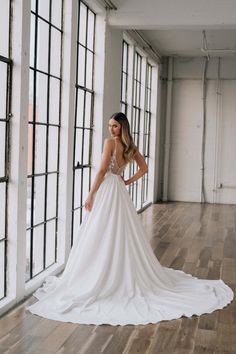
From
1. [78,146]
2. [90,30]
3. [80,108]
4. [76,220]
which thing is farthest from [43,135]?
[90,30]

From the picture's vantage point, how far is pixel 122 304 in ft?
13.3

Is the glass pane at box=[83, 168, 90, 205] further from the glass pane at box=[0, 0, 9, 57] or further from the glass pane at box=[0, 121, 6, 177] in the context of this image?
the glass pane at box=[0, 0, 9, 57]

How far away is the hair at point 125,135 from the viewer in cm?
435

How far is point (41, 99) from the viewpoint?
4.95 m

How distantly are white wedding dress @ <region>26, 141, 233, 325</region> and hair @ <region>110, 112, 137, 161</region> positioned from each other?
127 mm

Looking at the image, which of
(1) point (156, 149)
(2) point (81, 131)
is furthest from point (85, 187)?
(1) point (156, 149)

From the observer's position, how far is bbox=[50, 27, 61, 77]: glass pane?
5078mm

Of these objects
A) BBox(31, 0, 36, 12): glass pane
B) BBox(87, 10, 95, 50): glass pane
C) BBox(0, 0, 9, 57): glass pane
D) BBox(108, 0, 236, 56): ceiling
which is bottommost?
BBox(0, 0, 9, 57): glass pane

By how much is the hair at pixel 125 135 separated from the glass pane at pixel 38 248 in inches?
47.3

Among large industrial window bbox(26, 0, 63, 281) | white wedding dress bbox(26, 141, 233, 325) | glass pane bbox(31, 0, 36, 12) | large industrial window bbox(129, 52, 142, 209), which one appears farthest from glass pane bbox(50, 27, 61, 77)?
large industrial window bbox(129, 52, 142, 209)

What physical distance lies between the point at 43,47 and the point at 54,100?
1.77ft

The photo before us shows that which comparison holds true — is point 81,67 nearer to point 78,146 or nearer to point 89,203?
point 78,146

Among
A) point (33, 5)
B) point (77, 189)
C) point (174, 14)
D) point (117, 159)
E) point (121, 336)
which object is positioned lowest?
point (121, 336)

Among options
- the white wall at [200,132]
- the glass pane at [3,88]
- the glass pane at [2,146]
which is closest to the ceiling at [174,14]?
the glass pane at [3,88]
